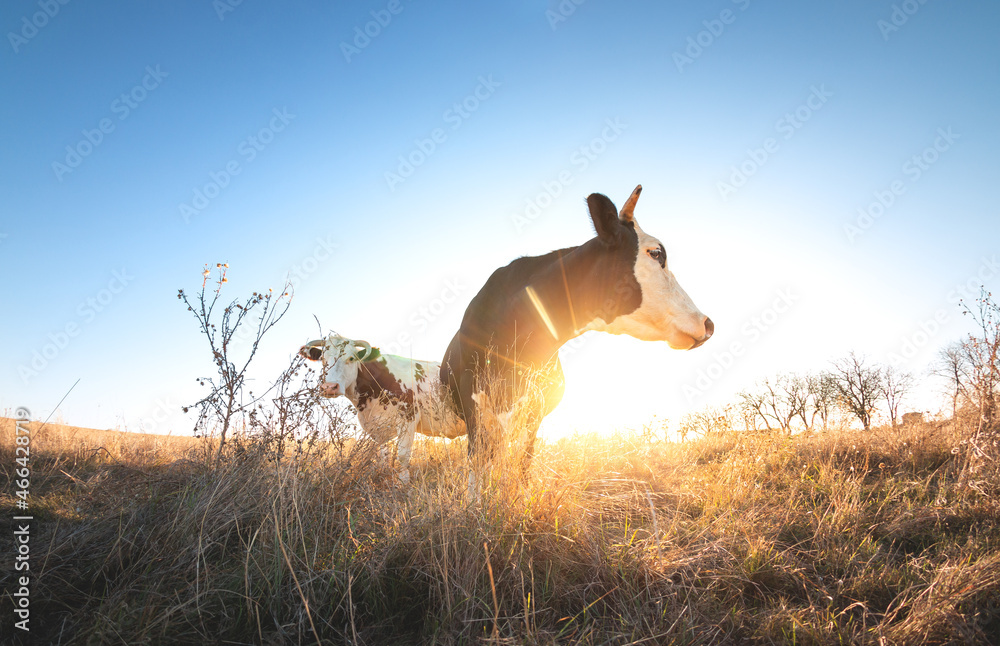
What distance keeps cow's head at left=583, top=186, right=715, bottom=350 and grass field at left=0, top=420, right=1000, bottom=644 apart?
123 centimetres

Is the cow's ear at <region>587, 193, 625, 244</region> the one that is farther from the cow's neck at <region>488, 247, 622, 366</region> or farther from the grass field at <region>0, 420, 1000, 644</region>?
the grass field at <region>0, 420, 1000, 644</region>


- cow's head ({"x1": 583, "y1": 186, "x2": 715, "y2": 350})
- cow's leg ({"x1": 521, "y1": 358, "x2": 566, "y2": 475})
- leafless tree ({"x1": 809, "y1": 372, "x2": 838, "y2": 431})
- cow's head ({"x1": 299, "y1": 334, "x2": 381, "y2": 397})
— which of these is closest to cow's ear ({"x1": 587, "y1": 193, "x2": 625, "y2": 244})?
cow's head ({"x1": 583, "y1": 186, "x2": 715, "y2": 350})

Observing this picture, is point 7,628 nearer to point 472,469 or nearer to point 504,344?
point 472,469

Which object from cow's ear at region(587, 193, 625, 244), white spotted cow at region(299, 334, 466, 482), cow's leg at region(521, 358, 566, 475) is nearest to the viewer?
cow's leg at region(521, 358, 566, 475)

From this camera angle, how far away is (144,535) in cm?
240

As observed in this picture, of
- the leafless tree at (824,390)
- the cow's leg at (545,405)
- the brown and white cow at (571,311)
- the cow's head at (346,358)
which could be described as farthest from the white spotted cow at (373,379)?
the leafless tree at (824,390)

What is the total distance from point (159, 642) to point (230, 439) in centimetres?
179

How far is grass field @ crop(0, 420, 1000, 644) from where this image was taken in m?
1.92

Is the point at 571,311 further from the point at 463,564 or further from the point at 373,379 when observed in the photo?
the point at 373,379

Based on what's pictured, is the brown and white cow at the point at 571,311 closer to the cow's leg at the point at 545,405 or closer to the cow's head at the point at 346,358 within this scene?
the cow's leg at the point at 545,405

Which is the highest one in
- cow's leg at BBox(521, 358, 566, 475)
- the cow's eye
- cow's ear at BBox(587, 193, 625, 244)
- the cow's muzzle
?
cow's ear at BBox(587, 193, 625, 244)

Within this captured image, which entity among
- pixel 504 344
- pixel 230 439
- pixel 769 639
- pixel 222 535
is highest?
pixel 504 344

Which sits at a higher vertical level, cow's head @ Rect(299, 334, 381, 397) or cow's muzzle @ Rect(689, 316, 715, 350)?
cow's head @ Rect(299, 334, 381, 397)

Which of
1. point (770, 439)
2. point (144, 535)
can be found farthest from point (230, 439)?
point (770, 439)
